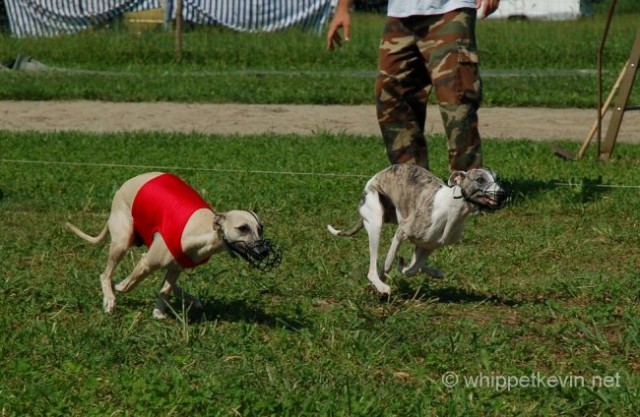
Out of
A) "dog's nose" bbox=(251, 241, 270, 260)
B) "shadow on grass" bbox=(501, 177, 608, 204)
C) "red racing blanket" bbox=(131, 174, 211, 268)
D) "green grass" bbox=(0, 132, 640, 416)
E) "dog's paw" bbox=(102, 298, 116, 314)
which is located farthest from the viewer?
"shadow on grass" bbox=(501, 177, 608, 204)

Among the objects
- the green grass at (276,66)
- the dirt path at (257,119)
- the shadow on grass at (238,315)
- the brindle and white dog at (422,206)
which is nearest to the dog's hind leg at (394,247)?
the brindle and white dog at (422,206)

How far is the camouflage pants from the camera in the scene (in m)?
7.77

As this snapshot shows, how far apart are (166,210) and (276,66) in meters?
13.0

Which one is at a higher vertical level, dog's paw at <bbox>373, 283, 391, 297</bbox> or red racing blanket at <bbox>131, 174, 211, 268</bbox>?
red racing blanket at <bbox>131, 174, 211, 268</bbox>

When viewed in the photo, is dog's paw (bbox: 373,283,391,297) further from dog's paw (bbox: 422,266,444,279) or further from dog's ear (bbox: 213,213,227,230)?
dog's ear (bbox: 213,213,227,230)

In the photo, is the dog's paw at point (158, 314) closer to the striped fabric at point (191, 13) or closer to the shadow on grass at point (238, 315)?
the shadow on grass at point (238, 315)

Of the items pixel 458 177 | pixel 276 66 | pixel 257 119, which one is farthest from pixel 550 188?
pixel 276 66

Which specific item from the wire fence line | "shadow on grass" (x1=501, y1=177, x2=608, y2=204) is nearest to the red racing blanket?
"shadow on grass" (x1=501, y1=177, x2=608, y2=204)

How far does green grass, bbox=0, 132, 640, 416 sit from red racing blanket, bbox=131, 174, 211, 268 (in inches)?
14.7

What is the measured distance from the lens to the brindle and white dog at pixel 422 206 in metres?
6.01

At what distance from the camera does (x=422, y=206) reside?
247 inches

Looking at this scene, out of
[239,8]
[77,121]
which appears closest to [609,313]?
[77,121]

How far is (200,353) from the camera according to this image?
5555 mm

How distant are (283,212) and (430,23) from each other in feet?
5.81
